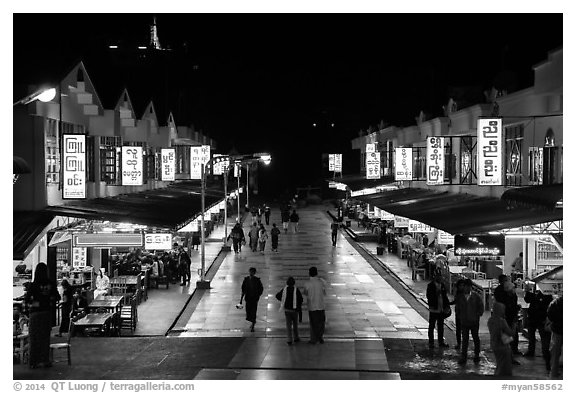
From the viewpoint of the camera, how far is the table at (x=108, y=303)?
2157 centimetres

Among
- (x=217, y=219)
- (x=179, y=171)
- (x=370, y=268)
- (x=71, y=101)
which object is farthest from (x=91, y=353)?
(x=217, y=219)

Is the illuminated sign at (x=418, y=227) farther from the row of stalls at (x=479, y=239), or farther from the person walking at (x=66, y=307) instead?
the person walking at (x=66, y=307)

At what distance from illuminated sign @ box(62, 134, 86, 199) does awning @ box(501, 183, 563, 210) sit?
10005 mm

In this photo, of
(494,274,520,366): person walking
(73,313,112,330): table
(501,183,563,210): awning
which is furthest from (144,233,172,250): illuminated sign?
(494,274,520,366): person walking

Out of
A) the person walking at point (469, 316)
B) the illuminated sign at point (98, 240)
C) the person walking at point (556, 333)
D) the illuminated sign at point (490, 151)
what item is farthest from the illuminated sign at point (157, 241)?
the person walking at point (556, 333)

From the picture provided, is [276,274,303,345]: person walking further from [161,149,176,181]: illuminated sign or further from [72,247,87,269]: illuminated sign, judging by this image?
[161,149,176,181]: illuminated sign

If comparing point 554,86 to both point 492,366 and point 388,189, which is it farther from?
point 388,189

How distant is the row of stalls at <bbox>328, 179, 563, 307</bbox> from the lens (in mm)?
19984

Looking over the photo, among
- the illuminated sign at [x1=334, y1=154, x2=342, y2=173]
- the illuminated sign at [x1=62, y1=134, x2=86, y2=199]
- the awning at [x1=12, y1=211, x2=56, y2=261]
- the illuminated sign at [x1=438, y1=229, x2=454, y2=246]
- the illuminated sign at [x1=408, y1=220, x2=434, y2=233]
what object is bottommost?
the illuminated sign at [x1=438, y1=229, x2=454, y2=246]

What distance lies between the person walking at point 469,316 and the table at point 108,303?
8.17 metres

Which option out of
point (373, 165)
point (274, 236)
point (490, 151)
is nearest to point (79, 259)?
point (490, 151)

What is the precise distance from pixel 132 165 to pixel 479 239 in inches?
492

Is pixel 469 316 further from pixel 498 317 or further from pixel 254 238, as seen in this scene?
pixel 254 238

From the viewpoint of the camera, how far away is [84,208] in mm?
24703
